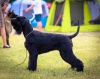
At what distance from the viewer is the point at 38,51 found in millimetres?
2684

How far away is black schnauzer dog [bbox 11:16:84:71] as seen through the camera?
2582 millimetres

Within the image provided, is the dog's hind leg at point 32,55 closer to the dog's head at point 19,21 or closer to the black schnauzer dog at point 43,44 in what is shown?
the black schnauzer dog at point 43,44

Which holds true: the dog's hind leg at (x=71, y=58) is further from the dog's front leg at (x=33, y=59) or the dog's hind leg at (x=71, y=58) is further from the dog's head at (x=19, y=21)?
the dog's head at (x=19, y=21)

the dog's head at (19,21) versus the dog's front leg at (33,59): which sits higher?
the dog's head at (19,21)

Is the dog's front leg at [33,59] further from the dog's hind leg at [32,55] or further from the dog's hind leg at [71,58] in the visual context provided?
the dog's hind leg at [71,58]

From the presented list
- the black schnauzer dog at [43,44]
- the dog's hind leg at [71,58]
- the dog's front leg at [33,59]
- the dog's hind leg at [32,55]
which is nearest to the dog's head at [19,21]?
the black schnauzer dog at [43,44]

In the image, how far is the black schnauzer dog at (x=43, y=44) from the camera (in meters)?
2.58

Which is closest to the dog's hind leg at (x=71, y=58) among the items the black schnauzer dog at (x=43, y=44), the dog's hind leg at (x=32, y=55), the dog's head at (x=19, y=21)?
the black schnauzer dog at (x=43, y=44)

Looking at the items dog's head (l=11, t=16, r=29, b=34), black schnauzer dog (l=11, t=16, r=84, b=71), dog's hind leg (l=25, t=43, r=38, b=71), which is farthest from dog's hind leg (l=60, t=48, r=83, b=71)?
dog's head (l=11, t=16, r=29, b=34)

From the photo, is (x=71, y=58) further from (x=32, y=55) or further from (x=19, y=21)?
(x=19, y=21)

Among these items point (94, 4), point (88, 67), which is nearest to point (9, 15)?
point (88, 67)

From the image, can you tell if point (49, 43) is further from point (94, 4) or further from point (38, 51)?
point (94, 4)

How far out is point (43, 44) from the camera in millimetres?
2645

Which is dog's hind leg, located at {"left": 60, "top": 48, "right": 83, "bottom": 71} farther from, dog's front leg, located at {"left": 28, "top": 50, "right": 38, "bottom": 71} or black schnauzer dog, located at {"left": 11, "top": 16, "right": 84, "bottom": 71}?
dog's front leg, located at {"left": 28, "top": 50, "right": 38, "bottom": 71}
